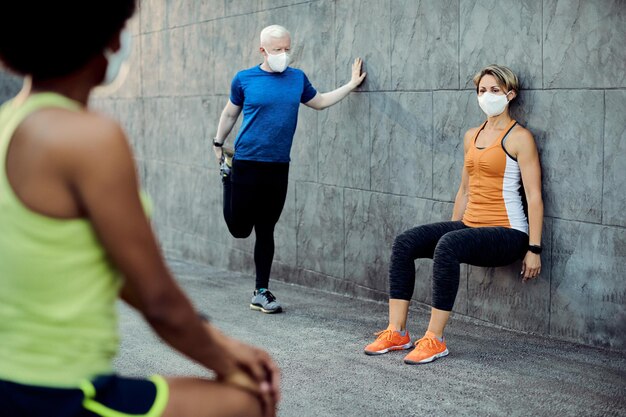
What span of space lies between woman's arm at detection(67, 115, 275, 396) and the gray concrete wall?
13.2ft

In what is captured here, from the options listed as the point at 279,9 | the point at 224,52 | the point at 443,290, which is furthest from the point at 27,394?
the point at 224,52

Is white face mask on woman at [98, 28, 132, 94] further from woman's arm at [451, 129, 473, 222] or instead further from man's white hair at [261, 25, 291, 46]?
man's white hair at [261, 25, 291, 46]

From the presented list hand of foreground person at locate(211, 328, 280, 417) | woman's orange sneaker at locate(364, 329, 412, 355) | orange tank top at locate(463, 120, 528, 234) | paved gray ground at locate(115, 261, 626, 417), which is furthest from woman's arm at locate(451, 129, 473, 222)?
hand of foreground person at locate(211, 328, 280, 417)

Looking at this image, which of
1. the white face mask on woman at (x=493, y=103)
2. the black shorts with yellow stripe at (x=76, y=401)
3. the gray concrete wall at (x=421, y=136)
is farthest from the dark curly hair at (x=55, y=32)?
the white face mask on woman at (x=493, y=103)

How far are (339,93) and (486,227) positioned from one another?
6.58 feet

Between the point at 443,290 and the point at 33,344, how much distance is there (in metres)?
3.88

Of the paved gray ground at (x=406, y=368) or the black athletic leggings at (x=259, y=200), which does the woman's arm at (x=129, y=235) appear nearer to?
the paved gray ground at (x=406, y=368)

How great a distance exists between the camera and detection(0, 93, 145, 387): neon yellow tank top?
180 centimetres

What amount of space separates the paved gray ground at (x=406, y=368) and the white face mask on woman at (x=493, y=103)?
1.35 metres

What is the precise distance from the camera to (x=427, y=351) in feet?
18.2

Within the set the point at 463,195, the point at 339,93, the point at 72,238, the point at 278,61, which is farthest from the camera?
the point at 339,93

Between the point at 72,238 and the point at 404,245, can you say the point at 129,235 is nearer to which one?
the point at 72,238

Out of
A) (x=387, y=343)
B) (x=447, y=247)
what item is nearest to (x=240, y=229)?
(x=387, y=343)

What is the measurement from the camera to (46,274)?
5.95ft
